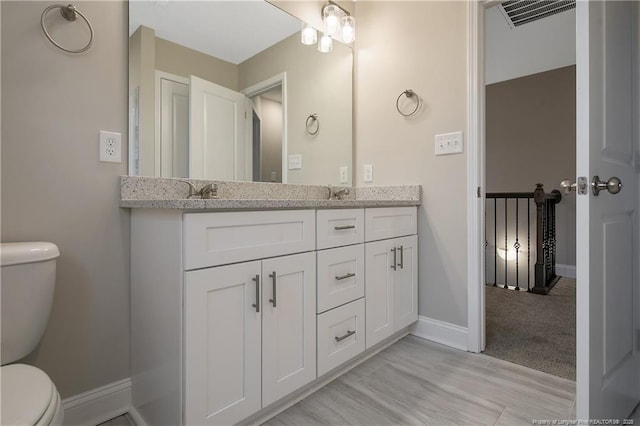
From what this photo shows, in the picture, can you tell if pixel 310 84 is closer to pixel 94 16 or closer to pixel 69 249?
pixel 94 16

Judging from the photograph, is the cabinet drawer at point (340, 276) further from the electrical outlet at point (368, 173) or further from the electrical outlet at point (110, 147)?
the electrical outlet at point (110, 147)

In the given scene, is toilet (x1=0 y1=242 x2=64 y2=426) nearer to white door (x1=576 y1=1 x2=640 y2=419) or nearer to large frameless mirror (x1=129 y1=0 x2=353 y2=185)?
large frameless mirror (x1=129 y1=0 x2=353 y2=185)

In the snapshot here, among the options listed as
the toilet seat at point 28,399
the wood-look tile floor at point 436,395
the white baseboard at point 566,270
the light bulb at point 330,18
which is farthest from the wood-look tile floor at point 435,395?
the white baseboard at point 566,270

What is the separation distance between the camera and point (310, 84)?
215cm

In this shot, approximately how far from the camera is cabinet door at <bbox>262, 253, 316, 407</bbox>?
120 centimetres

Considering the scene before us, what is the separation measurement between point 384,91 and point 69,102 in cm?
171

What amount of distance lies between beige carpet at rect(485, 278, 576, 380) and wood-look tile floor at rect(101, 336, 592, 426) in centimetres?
11

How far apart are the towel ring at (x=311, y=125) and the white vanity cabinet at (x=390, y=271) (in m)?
0.74

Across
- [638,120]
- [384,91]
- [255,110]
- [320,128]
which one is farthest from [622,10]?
[255,110]

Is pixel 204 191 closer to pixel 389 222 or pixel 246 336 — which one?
pixel 246 336

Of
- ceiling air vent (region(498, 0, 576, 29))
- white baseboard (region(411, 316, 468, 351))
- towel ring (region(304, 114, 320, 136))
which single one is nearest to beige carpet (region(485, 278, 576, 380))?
white baseboard (region(411, 316, 468, 351))

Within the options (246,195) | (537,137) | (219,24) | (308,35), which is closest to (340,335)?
(246,195)

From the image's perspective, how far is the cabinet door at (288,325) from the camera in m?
1.20

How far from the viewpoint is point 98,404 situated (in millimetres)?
1289
